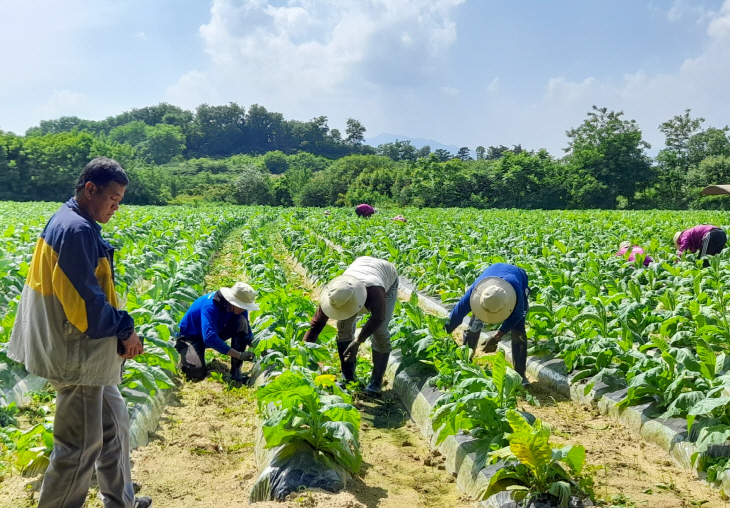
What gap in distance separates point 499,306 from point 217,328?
249 cm

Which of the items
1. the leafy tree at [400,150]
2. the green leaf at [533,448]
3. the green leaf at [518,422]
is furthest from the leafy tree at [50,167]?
the leafy tree at [400,150]

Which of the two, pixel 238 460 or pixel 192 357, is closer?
pixel 238 460

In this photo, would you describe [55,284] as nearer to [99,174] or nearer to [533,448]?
[99,174]

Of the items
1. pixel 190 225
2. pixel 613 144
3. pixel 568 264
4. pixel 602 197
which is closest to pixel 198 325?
pixel 568 264

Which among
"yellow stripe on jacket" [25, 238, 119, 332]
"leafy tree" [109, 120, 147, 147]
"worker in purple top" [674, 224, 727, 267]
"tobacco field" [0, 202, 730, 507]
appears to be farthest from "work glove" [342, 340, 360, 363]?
"leafy tree" [109, 120, 147, 147]

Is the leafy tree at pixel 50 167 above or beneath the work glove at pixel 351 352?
above

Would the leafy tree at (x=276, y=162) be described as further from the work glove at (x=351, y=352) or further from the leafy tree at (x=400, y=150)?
the work glove at (x=351, y=352)

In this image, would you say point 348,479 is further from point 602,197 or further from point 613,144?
point 613,144

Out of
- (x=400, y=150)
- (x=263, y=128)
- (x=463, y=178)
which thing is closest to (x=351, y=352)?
(x=463, y=178)

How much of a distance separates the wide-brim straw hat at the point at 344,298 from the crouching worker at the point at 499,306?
952 millimetres

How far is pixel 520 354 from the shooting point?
5336 mm

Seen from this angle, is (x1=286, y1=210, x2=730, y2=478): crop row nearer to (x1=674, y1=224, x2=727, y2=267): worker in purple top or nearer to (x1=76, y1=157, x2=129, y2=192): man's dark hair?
(x1=674, y1=224, x2=727, y2=267): worker in purple top

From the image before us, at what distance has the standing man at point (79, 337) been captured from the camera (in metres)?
2.51

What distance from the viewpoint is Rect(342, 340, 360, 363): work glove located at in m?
4.87
